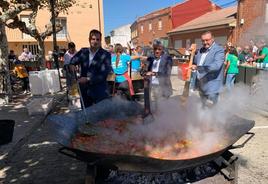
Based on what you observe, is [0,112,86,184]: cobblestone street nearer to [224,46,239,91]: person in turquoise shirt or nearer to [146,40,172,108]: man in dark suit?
[146,40,172,108]: man in dark suit

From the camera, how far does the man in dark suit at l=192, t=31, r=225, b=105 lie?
4.90 metres

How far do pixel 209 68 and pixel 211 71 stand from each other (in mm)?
102

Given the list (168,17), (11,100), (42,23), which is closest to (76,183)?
(11,100)

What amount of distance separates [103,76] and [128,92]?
301 cm

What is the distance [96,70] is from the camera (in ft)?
14.7

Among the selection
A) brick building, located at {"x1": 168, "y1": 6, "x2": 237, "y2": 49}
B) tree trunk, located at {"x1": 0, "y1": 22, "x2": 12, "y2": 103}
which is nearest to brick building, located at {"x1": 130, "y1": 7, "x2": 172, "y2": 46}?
brick building, located at {"x1": 168, "y1": 6, "x2": 237, "y2": 49}

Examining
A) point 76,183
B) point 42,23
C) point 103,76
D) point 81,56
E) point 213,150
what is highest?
point 42,23

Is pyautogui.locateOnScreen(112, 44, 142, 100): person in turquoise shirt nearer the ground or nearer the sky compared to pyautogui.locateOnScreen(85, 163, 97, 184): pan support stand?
nearer the sky

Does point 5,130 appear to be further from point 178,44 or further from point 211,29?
point 178,44

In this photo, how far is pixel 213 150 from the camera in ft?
8.93

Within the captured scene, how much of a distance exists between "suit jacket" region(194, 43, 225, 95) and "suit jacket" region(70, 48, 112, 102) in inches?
57.3

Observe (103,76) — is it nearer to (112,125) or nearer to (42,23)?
(112,125)

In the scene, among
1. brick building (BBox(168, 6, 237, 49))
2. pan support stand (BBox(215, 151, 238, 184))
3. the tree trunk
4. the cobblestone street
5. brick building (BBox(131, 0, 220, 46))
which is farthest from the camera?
brick building (BBox(131, 0, 220, 46))

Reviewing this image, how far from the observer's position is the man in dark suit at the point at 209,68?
4.90m
